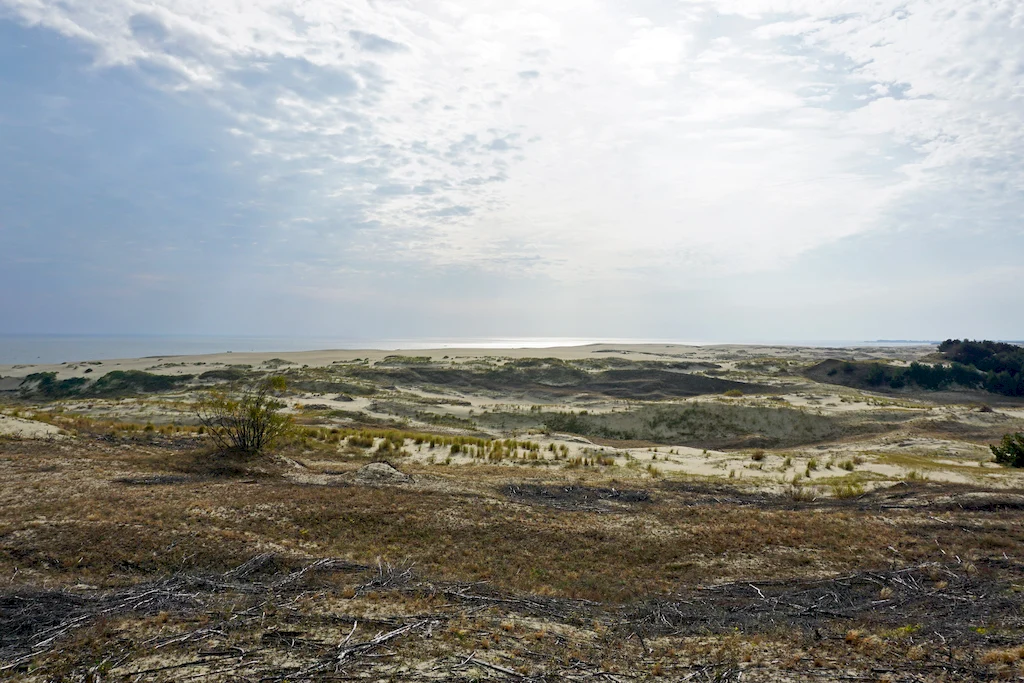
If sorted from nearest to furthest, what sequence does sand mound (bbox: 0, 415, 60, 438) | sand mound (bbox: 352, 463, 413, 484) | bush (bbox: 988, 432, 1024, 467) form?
sand mound (bbox: 352, 463, 413, 484), sand mound (bbox: 0, 415, 60, 438), bush (bbox: 988, 432, 1024, 467)

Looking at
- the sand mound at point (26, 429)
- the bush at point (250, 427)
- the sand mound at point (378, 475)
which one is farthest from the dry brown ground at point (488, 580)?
the sand mound at point (26, 429)

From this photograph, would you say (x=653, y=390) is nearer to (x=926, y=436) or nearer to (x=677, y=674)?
(x=926, y=436)

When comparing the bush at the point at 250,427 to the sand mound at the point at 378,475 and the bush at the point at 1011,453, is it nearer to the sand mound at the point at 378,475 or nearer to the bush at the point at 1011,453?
the sand mound at the point at 378,475

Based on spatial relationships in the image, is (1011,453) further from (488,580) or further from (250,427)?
(250,427)

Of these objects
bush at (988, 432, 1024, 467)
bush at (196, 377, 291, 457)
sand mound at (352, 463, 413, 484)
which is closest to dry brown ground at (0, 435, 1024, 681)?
sand mound at (352, 463, 413, 484)

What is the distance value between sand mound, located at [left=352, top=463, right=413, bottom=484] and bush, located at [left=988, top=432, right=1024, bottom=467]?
67.9ft

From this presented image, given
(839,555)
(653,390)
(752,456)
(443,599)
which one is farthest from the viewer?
(653,390)

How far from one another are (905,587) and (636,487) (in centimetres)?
770

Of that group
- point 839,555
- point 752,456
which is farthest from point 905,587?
point 752,456

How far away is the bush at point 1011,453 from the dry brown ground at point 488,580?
656 centimetres

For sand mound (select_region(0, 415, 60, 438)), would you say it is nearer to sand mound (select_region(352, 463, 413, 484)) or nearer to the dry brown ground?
the dry brown ground

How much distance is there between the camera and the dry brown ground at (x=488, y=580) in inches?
235

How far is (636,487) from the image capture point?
1569 cm

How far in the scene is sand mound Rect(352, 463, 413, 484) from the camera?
1508 centimetres
